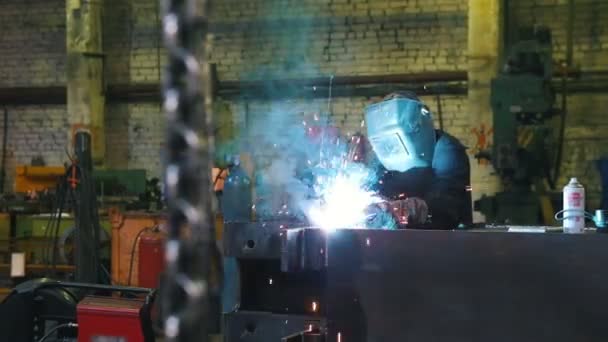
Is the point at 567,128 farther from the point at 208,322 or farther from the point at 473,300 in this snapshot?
the point at 208,322

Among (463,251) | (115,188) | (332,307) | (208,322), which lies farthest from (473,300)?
(115,188)

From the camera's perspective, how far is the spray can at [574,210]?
8.39 ft

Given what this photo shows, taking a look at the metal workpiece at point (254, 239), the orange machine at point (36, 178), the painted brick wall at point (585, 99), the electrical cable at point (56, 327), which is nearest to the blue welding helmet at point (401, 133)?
the metal workpiece at point (254, 239)

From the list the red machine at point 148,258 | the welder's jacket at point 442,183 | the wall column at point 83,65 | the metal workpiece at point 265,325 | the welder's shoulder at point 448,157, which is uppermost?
the wall column at point 83,65

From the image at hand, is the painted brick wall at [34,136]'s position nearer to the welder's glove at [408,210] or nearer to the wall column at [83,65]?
the wall column at [83,65]

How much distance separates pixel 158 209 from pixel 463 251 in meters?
4.87

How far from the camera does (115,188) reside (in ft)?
24.4

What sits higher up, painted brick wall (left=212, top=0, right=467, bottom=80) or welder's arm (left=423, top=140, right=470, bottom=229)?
painted brick wall (left=212, top=0, right=467, bottom=80)

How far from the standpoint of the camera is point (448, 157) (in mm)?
3268

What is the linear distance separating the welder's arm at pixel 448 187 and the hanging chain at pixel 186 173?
89.1 inches

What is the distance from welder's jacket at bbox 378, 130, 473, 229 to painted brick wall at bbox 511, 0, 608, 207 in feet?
15.3

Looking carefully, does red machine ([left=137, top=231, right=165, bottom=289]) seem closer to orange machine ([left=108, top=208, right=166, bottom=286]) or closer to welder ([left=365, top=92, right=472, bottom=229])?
orange machine ([left=108, top=208, right=166, bottom=286])

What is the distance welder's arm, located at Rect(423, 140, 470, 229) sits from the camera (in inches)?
120

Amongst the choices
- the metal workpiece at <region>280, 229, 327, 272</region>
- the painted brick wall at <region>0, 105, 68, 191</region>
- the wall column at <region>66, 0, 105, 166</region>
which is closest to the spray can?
the metal workpiece at <region>280, 229, 327, 272</region>
